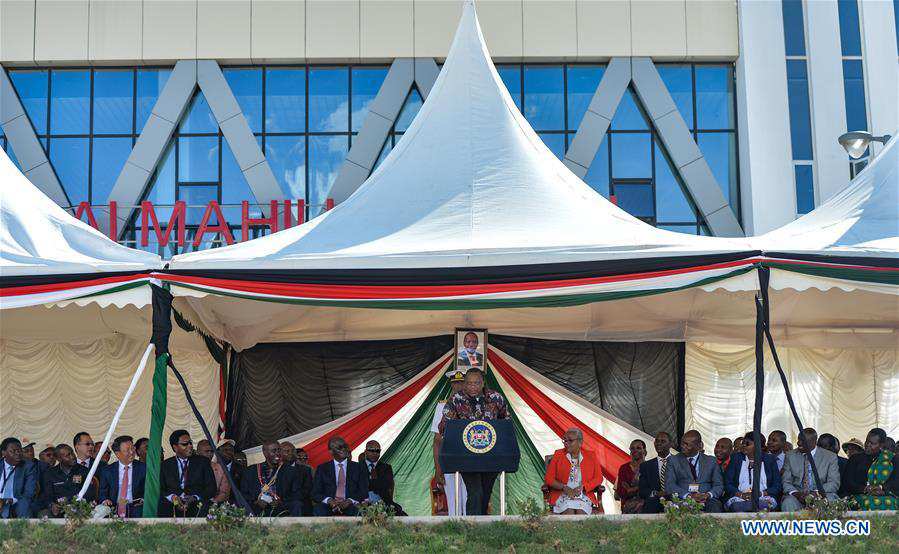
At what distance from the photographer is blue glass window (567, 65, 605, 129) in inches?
683

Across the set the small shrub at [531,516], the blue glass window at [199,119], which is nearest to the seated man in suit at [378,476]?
the small shrub at [531,516]

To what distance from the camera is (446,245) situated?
29.9 ft

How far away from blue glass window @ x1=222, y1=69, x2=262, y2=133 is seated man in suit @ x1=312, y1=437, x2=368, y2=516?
8659 mm

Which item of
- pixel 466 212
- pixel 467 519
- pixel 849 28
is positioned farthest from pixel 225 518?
pixel 849 28

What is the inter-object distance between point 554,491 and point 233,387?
4010mm

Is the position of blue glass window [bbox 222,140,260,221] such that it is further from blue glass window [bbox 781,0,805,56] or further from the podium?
the podium

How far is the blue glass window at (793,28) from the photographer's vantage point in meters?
16.9

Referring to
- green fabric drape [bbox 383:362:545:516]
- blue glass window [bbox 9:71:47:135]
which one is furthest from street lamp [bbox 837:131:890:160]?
blue glass window [bbox 9:71:47:135]

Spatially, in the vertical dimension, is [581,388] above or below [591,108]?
below

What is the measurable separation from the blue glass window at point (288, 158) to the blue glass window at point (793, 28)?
747cm

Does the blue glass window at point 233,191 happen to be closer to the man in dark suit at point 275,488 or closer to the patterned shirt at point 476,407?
the man in dark suit at point 275,488

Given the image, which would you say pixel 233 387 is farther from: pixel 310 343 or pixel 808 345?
pixel 808 345

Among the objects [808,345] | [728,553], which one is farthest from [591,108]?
[728,553]

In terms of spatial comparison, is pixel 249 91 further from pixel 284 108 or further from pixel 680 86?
pixel 680 86
